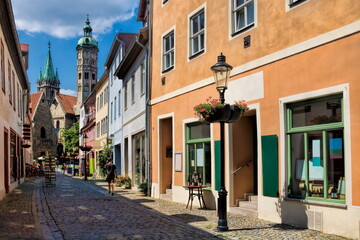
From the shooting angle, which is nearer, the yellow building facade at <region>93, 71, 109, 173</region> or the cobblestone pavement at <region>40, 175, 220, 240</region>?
the cobblestone pavement at <region>40, 175, 220, 240</region>

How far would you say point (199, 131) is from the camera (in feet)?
45.7

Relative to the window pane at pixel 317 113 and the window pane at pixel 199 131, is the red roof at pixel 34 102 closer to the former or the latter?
the window pane at pixel 199 131

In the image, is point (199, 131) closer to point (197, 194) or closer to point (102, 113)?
point (197, 194)

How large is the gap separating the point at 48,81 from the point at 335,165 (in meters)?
140

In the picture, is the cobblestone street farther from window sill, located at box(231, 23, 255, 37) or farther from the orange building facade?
window sill, located at box(231, 23, 255, 37)

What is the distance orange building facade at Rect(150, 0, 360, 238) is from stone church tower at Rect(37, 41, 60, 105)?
131 m

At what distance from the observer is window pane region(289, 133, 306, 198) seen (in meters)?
9.48

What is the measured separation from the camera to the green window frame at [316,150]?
8.54 metres

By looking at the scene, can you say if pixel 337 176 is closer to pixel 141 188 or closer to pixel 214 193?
pixel 214 193

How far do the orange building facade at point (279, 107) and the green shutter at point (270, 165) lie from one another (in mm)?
22

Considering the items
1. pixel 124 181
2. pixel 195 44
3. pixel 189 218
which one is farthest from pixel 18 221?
pixel 124 181

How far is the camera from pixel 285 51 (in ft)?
32.3

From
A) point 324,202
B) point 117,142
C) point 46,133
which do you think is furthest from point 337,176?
point 46,133

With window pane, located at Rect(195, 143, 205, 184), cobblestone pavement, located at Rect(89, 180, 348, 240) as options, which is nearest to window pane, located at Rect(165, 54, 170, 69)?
window pane, located at Rect(195, 143, 205, 184)
